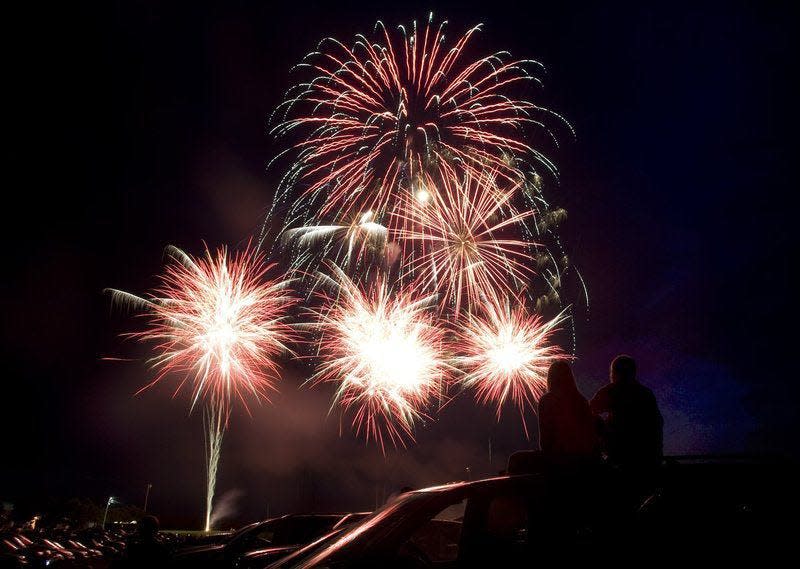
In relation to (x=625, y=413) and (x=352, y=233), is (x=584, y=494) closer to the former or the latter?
(x=625, y=413)

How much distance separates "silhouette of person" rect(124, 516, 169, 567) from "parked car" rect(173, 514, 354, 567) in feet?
5.09

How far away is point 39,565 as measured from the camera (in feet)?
34.5

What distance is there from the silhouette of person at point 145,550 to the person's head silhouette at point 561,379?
179 inches

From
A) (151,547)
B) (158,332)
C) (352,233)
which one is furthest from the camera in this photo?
(158,332)

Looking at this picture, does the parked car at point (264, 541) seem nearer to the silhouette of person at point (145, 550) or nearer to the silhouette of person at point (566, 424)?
the silhouette of person at point (145, 550)

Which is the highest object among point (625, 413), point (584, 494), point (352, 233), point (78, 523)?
point (352, 233)

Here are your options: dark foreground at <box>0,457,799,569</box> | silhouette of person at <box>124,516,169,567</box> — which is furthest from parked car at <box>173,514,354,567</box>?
dark foreground at <box>0,457,799,569</box>

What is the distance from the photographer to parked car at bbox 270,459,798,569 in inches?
102

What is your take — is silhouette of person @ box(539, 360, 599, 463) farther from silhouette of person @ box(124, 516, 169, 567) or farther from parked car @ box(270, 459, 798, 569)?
silhouette of person @ box(124, 516, 169, 567)

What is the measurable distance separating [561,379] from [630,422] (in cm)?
63

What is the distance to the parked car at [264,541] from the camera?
7.59m

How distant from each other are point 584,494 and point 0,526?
1010 inches

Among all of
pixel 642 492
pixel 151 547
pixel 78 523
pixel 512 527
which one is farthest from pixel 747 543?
pixel 78 523

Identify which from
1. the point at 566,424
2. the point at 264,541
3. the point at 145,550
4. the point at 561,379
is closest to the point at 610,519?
the point at 566,424
